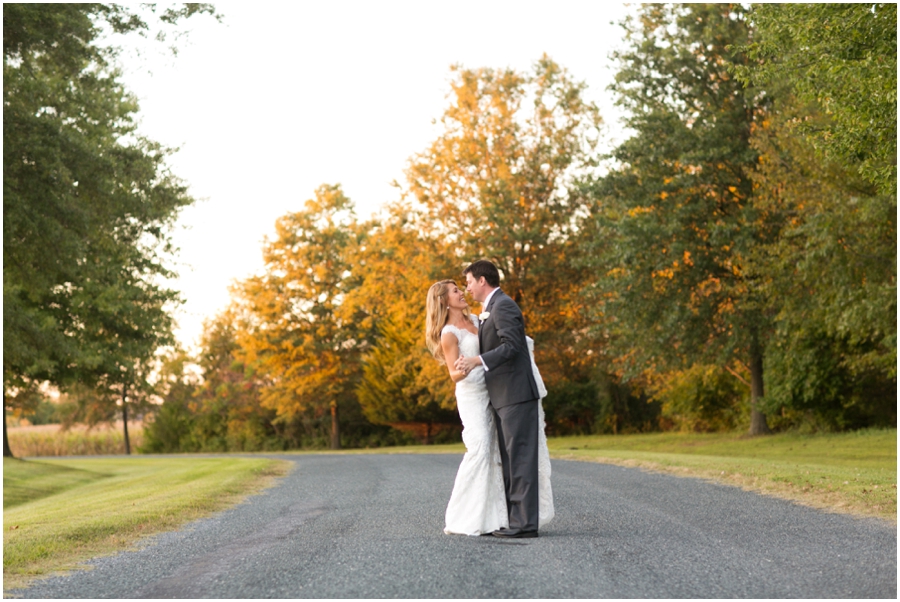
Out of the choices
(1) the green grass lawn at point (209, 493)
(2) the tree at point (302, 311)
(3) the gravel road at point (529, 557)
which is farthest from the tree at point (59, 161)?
(2) the tree at point (302, 311)

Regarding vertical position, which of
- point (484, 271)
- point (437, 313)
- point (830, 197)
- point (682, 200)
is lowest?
point (437, 313)

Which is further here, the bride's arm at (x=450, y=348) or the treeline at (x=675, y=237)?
the treeline at (x=675, y=237)

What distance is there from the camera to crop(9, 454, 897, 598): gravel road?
5.19 m

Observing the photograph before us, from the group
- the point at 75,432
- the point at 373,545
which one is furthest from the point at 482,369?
the point at 75,432

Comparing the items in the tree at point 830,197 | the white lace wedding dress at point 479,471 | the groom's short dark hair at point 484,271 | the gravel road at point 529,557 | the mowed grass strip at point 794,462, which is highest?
the tree at point 830,197

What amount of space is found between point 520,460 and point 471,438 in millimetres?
475

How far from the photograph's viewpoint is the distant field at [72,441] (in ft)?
168

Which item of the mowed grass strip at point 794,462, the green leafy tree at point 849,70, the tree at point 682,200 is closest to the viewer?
the mowed grass strip at point 794,462

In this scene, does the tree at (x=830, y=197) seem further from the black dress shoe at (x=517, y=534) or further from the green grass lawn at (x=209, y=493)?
the black dress shoe at (x=517, y=534)

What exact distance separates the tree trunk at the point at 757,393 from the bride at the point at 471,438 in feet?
69.9

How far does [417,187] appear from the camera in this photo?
3028 cm

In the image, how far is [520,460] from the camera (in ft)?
24.4

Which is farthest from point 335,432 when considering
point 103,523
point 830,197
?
point 103,523

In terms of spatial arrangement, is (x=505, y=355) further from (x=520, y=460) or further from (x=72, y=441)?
(x=72, y=441)
